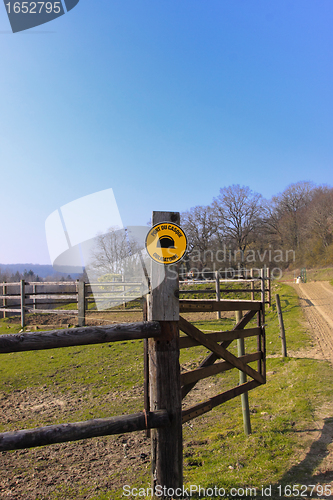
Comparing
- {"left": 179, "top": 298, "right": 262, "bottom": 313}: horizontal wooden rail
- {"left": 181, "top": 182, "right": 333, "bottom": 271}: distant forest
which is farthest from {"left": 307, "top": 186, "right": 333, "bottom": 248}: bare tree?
{"left": 179, "top": 298, "right": 262, "bottom": 313}: horizontal wooden rail

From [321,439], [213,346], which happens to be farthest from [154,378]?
[321,439]

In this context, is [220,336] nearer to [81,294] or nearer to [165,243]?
[165,243]

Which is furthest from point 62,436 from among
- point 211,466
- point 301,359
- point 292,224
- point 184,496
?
point 292,224

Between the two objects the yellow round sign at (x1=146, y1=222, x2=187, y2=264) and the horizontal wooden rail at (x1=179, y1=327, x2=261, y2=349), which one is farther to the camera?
the horizontal wooden rail at (x1=179, y1=327, x2=261, y2=349)

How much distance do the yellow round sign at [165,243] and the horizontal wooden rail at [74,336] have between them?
1.68ft

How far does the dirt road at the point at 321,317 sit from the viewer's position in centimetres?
850

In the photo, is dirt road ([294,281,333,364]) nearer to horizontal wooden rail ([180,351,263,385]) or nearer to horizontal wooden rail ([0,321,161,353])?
horizontal wooden rail ([180,351,263,385])

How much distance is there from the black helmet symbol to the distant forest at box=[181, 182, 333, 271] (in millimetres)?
42680

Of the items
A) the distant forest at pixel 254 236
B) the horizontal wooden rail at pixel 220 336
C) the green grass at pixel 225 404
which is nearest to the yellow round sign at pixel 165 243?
the horizontal wooden rail at pixel 220 336

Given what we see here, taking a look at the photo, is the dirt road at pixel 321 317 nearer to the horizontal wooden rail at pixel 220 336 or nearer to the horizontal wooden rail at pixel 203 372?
the horizontal wooden rail at pixel 220 336

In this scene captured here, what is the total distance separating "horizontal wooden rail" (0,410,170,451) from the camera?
1980 mm

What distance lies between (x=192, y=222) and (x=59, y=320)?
122 feet

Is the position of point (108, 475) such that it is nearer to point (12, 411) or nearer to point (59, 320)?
point (12, 411)

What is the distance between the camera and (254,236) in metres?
49.3
